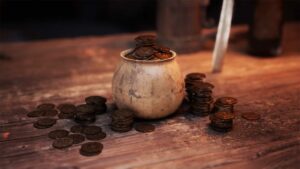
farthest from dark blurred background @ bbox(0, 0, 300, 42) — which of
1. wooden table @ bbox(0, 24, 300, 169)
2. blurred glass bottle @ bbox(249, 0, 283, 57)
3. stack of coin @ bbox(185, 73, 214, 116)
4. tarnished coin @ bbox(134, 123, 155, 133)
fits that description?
tarnished coin @ bbox(134, 123, 155, 133)

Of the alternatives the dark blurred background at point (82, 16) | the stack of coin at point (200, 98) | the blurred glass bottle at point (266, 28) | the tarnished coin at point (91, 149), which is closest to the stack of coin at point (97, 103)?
the tarnished coin at point (91, 149)

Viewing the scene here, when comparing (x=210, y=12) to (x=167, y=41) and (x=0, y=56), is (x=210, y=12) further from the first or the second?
(x=0, y=56)

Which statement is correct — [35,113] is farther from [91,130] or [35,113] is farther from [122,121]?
[122,121]

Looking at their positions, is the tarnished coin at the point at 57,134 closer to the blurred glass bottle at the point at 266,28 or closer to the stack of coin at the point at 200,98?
the stack of coin at the point at 200,98

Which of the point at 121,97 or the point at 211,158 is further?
the point at 121,97

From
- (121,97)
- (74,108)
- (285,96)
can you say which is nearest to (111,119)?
(121,97)
